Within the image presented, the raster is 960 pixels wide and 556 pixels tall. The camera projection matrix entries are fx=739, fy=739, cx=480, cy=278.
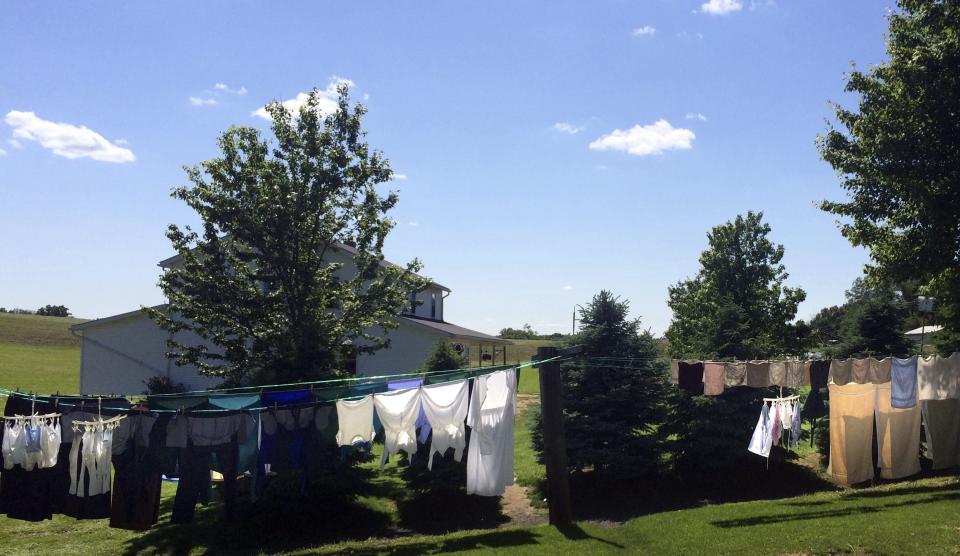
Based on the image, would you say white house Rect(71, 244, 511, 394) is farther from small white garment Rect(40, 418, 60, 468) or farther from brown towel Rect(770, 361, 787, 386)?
small white garment Rect(40, 418, 60, 468)

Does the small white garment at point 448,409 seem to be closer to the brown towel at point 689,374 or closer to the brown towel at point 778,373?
the brown towel at point 689,374

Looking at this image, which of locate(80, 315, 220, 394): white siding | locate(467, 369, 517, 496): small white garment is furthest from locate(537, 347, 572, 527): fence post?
locate(80, 315, 220, 394): white siding

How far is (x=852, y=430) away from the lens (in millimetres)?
17344

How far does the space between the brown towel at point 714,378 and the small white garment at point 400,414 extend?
7339mm

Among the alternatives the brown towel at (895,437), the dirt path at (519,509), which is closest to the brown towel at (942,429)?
the brown towel at (895,437)

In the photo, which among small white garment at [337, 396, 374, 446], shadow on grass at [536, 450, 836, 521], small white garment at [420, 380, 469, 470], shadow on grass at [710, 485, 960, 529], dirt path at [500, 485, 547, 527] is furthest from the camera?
shadow on grass at [536, 450, 836, 521]

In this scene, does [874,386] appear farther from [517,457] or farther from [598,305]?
[517,457]

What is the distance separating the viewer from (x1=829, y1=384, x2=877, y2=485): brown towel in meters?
17.2

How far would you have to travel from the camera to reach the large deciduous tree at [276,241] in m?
22.2

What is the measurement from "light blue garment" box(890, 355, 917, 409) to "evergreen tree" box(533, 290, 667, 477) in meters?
6.21

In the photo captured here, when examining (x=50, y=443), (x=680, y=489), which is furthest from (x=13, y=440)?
(x=680, y=489)

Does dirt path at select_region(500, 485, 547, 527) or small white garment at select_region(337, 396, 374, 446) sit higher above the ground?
small white garment at select_region(337, 396, 374, 446)

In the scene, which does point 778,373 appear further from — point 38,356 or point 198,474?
point 38,356

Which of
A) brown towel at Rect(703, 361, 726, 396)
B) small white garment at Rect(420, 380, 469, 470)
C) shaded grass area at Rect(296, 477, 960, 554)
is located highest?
brown towel at Rect(703, 361, 726, 396)
